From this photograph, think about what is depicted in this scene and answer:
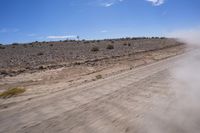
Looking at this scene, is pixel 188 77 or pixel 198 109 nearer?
pixel 198 109

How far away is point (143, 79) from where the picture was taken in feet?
45.5

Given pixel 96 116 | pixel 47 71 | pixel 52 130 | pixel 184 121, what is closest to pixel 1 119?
pixel 52 130

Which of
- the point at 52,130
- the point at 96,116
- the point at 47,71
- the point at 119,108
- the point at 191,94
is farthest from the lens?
the point at 47,71

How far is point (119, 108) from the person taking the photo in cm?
882

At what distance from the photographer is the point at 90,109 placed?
8.81 m

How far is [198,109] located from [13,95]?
8418 millimetres

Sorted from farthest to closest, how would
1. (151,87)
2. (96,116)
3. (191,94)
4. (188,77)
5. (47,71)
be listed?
1. (47,71)
2. (188,77)
3. (151,87)
4. (191,94)
5. (96,116)

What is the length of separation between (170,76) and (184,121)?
707 centimetres

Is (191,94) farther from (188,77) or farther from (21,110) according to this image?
(21,110)

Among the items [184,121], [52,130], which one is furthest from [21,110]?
[184,121]

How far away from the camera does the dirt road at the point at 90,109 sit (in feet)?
24.0

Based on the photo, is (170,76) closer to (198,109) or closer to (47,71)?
(198,109)

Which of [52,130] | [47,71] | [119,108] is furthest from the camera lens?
[47,71]

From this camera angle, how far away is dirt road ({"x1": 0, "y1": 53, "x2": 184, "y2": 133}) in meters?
7.31
